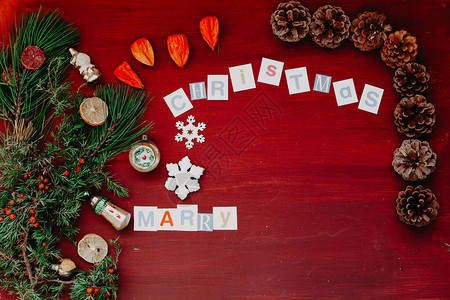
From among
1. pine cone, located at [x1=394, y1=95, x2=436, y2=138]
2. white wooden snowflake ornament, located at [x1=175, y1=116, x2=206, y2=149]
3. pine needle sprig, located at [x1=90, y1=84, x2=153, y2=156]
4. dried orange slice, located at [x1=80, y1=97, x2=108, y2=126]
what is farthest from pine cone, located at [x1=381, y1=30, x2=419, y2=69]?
dried orange slice, located at [x1=80, y1=97, x2=108, y2=126]

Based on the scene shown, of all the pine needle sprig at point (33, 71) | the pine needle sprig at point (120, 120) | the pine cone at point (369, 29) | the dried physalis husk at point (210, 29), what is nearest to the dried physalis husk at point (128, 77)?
the pine needle sprig at point (120, 120)

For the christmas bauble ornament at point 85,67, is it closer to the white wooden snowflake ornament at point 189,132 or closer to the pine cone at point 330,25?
the white wooden snowflake ornament at point 189,132

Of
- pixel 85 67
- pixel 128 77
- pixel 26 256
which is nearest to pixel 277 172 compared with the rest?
pixel 128 77

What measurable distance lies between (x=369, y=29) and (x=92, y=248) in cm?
166

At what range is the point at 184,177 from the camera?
5.86 feet

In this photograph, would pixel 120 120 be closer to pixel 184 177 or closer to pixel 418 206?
pixel 184 177

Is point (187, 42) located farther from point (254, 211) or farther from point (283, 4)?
point (254, 211)

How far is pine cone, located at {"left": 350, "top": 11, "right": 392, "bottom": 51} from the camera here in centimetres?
177

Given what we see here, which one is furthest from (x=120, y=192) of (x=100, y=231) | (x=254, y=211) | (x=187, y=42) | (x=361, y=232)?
(x=361, y=232)

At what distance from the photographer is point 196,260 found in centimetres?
177

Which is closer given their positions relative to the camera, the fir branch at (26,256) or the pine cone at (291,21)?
the fir branch at (26,256)

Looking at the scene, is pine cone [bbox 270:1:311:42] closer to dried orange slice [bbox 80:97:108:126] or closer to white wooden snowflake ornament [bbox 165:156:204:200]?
white wooden snowflake ornament [bbox 165:156:204:200]

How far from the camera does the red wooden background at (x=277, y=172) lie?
5.78 ft

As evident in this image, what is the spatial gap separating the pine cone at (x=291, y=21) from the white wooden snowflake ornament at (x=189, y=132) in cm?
57
